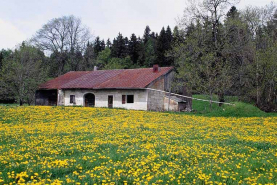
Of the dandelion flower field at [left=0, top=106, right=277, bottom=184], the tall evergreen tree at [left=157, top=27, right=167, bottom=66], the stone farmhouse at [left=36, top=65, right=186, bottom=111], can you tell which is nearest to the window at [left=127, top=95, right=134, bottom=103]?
the stone farmhouse at [left=36, top=65, right=186, bottom=111]

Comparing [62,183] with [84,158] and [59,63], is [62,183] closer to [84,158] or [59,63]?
[84,158]

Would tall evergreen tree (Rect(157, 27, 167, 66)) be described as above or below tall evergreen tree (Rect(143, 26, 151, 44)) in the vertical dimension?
below

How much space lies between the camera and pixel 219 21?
125ft

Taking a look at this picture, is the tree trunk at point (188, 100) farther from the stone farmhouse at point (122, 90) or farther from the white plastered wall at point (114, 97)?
the white plastered wall at point (114, 97)

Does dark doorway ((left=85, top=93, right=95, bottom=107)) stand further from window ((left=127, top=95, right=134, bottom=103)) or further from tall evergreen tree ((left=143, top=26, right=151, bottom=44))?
tall evergreen tree ((left=143, top=26, right=151, bottom=44))

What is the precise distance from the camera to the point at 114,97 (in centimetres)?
3459

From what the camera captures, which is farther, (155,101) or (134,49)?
(134,49)

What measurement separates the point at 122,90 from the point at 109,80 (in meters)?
3.86

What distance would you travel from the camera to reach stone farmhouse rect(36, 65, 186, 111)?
32969 mm

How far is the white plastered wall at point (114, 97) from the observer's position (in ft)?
107

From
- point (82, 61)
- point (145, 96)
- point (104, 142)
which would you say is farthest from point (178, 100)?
point (82, 61)

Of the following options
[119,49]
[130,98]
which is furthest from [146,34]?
[130,98]

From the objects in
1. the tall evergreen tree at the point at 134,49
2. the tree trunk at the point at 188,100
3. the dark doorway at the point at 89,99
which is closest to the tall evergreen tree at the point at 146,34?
the tall evergreen tree at the point at 134,49

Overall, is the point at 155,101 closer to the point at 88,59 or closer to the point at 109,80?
the point at 109,80
